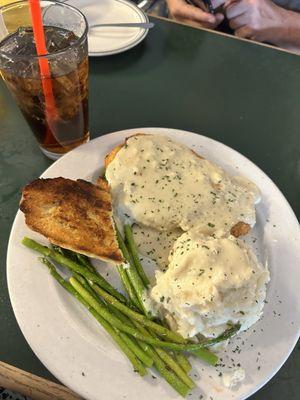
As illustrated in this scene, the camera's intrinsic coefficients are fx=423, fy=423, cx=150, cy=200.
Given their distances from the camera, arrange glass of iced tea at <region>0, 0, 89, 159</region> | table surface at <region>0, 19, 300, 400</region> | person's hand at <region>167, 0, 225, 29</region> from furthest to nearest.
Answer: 1. person's hand at <region>167, 0, 225, 29</region>
2. table surface at <region>0, 19, 300, 400</region>
3. glass of iced tea at <region>0, 0, 89, 159</region>

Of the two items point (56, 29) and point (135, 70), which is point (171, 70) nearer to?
point (135, 70)

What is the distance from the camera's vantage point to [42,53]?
5.65 ft

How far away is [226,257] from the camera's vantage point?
1.52 meters

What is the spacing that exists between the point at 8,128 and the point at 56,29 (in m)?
0.66

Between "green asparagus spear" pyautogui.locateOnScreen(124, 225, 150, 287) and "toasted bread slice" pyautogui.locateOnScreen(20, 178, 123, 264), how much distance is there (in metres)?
0.08

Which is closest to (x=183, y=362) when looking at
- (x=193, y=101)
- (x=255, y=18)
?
(x=193, y=101)

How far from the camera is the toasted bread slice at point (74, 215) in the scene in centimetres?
164

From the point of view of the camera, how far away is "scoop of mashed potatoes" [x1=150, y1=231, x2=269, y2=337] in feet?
4.75

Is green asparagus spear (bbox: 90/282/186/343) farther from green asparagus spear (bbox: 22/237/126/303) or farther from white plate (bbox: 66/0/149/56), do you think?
white plate (bbox: 66/0/149/56)

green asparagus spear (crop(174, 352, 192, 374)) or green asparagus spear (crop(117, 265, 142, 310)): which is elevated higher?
green asparagus spear (crop(117, 265, 142, 310))

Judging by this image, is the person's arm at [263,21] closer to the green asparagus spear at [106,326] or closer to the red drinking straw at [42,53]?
the red drinking straw at [42,53]

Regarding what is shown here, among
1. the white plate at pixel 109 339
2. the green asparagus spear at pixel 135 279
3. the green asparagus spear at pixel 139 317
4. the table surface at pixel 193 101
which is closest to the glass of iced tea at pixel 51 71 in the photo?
the table surface at pixel 193 101

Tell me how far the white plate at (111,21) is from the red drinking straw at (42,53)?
87cm

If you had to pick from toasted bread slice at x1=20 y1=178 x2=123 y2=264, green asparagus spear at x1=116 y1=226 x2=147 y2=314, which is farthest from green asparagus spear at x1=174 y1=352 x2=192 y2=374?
toasted bread slice at x1=20 y1=178 x2=123 y2=264
